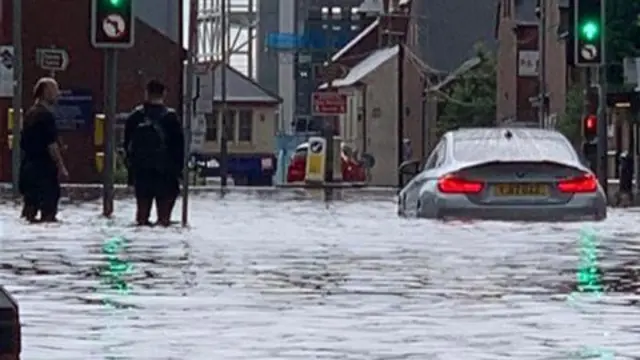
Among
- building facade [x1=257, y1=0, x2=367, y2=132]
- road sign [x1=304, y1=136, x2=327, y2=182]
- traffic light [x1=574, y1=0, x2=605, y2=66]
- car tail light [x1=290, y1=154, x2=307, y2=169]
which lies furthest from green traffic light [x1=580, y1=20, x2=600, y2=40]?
building facade [x1=257, y1=0, x2=367, y2=132]

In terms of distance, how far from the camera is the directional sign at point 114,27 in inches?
836

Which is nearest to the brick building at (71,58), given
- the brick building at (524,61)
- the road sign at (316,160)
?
the road sign at (316,160)

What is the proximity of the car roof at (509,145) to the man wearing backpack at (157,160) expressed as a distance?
2.70 meters

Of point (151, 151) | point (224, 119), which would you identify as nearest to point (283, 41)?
point (224, 119)

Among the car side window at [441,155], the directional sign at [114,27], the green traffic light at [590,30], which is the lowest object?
the car side window at [441,155]

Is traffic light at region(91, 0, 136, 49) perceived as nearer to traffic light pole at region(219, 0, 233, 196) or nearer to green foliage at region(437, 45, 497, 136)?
traffic light pole at region(219, 0, 233, 196)

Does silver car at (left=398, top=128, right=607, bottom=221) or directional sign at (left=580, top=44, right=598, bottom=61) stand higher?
directional sign at (left=580, top=44, right=598, bottom=61)

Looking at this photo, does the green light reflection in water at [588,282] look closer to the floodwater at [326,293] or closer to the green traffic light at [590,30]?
the floodwater at [326,293]

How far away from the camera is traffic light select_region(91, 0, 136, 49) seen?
69.5ft

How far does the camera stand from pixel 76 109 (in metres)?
57.9

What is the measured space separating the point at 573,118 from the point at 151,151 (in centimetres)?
4620

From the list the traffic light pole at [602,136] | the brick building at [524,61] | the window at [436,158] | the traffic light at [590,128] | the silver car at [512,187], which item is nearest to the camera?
the silver car at [512,187]

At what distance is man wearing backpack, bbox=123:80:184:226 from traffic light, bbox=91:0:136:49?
1.51m

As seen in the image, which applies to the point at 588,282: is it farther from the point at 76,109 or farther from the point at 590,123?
the point at 76,109
